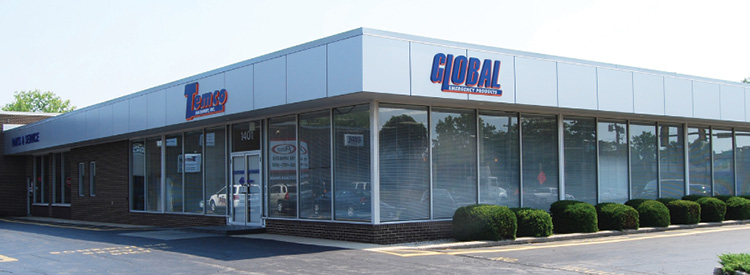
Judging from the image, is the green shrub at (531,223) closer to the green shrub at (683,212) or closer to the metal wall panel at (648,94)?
the metal wall panel at (648,94)

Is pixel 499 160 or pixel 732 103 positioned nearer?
pixel 499 160

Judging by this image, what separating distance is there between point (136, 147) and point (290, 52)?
1252cm

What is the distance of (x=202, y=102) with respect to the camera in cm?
1962

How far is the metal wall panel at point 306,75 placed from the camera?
1518 cm

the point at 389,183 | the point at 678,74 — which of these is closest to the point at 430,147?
the point at 389,183

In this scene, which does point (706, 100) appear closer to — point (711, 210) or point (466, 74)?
point (711, 210)

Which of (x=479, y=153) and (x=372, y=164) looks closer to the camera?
(x=372, y=164)

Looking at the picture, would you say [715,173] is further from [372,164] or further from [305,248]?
[305,248]

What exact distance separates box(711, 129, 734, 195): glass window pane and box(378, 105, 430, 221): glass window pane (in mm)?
13021

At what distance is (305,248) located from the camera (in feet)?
49.0

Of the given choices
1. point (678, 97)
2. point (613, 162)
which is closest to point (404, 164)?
point (613, 162)

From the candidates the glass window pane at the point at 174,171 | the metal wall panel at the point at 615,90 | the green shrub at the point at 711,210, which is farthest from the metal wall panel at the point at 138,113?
the green shrub at the point at 711,210

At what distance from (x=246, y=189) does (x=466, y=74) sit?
7.67 meters

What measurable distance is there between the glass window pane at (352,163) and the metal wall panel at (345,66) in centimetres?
140
